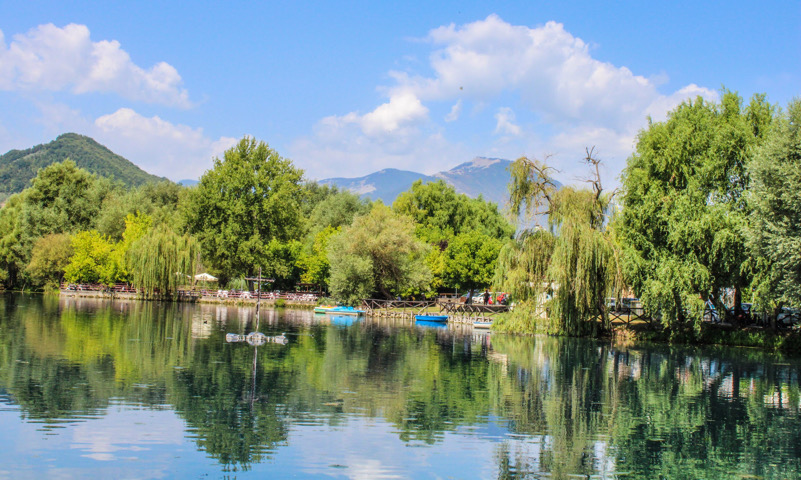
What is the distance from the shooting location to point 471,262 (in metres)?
63.9

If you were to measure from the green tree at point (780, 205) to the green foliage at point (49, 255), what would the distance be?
67.0 m

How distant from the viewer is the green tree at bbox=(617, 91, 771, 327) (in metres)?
33.1

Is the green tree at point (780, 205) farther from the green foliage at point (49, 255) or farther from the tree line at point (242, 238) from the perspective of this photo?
the green foliage at point (49, 255)

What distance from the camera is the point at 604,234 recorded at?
37.3 m

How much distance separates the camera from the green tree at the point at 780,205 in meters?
26.8

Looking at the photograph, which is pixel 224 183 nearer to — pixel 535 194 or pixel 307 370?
pixel 535 194

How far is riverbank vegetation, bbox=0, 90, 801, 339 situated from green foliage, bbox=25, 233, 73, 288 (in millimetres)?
145

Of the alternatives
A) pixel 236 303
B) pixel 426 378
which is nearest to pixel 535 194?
pixel 426 378

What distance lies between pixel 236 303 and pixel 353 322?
18980 millimetres

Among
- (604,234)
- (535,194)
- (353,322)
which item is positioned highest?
(535,194)

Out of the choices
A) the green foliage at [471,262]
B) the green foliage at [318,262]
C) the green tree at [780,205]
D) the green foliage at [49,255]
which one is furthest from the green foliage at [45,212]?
the green tree at [780,205]

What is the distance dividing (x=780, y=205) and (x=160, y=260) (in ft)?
170

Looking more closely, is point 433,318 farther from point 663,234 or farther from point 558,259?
point 663,234

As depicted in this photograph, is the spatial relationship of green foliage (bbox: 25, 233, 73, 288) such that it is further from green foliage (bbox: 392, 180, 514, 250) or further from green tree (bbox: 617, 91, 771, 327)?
green tree (bbox: 617, 91, 771, 327)
